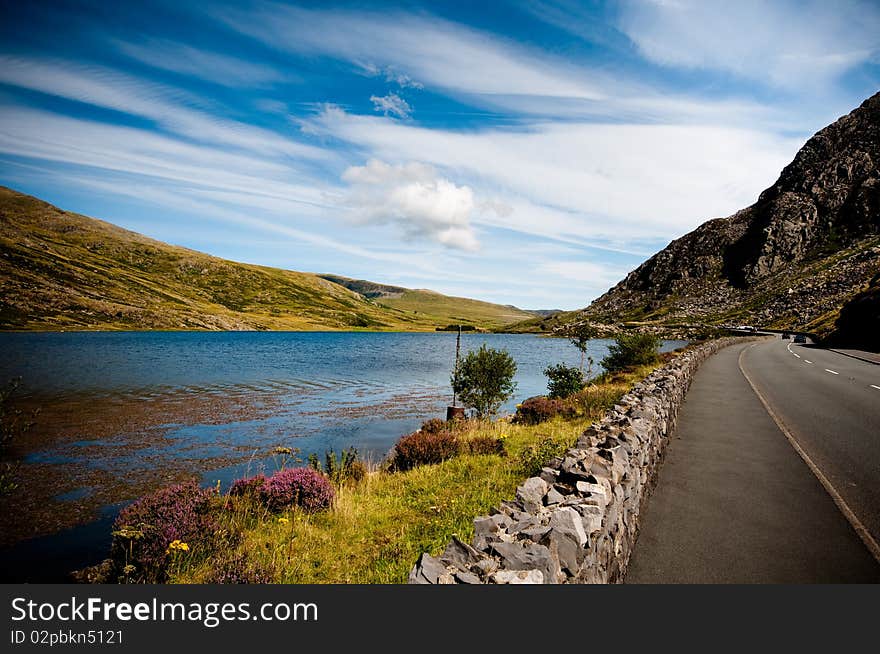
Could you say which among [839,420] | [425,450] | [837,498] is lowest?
[425,450]

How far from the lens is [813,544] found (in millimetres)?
5977

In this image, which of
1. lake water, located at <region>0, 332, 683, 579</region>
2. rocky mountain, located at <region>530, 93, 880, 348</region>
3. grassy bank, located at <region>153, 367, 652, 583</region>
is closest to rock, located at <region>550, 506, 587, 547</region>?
grassy bank, located at <region>153, 367, 652, 583</region>

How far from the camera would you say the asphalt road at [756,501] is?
546cm

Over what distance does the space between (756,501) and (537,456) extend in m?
4.89

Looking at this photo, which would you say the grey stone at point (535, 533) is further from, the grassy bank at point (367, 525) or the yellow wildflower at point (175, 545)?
the yellow wildflower at point (175, 545)

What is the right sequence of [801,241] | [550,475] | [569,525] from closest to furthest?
[569,525] < [550,475] < [801,241]

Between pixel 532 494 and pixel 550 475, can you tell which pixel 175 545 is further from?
pixel 550 475

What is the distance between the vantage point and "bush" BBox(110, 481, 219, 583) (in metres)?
6.44

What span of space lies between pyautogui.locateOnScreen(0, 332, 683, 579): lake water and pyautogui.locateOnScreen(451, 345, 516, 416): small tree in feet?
12.0

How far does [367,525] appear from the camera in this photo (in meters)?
8.39

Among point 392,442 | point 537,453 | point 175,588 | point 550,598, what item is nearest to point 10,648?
point 175,588

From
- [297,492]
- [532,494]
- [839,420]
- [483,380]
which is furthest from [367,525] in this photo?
[483,380]

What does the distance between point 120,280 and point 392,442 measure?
181 metres

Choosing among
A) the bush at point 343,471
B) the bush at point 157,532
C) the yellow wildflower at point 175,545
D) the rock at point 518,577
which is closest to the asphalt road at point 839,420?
the rock at point 518,577
